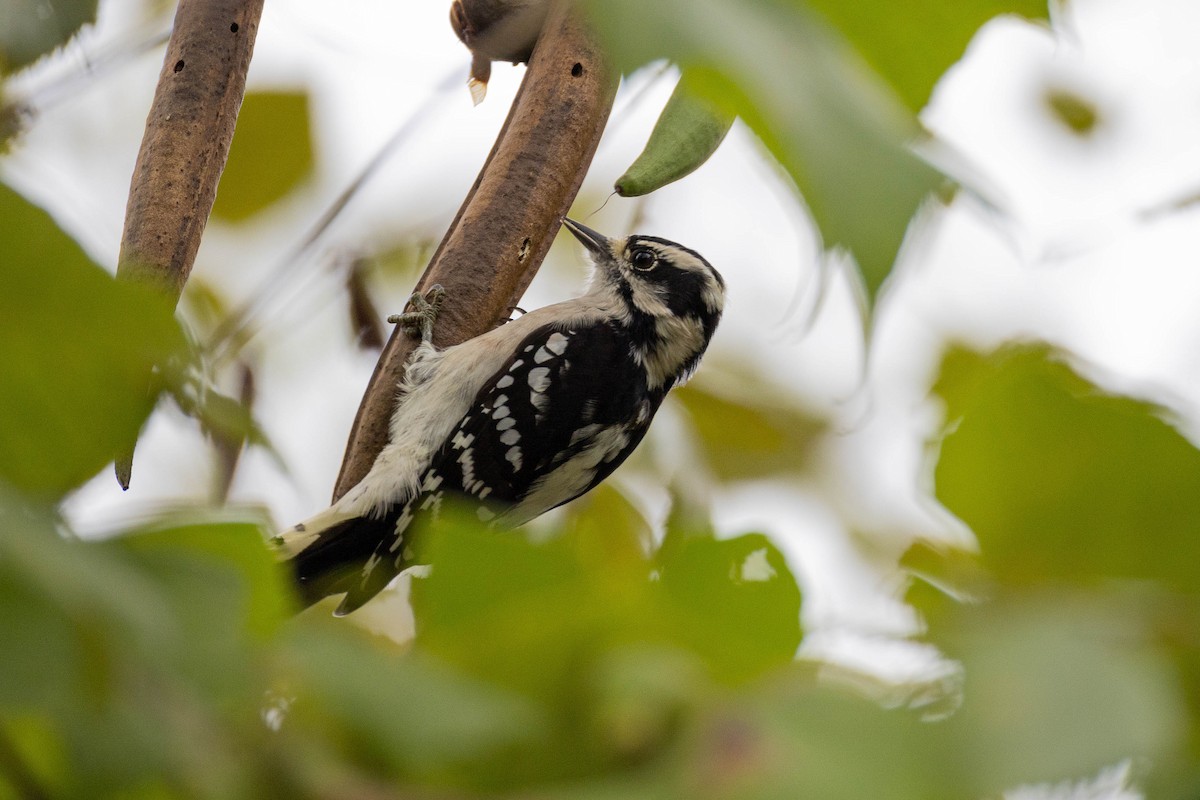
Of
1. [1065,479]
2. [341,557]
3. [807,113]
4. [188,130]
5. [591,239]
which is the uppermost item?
[807,113]

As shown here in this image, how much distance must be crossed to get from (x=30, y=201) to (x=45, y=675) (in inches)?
8.3

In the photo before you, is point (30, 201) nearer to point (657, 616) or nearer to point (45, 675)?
point (45, 675)

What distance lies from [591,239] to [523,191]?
5.76 feet

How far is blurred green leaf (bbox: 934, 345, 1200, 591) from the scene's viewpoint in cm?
66

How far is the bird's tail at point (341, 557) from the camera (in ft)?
10.3

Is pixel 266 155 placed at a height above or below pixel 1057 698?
below

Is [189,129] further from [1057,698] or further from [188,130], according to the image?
[1057,698]

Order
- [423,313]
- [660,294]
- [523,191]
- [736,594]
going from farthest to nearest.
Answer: [660,294] → [423,313] → [523,191] → [736,594]

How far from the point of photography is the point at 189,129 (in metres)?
1.80

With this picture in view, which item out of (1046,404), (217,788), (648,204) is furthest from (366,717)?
(648,204)

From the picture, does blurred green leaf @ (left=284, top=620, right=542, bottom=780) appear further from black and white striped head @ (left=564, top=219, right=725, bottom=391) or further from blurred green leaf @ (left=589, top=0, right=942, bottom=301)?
black and white striped head @ (left=564, top=219, right=725, bottom=391)

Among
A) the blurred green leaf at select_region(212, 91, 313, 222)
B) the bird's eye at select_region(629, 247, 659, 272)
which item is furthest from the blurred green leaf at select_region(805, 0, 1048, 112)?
the bird's eye at select_region(629, 247, 659, 272)

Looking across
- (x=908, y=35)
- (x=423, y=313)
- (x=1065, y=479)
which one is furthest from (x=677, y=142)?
(x=423, y=313)

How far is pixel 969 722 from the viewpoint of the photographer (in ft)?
1.79
